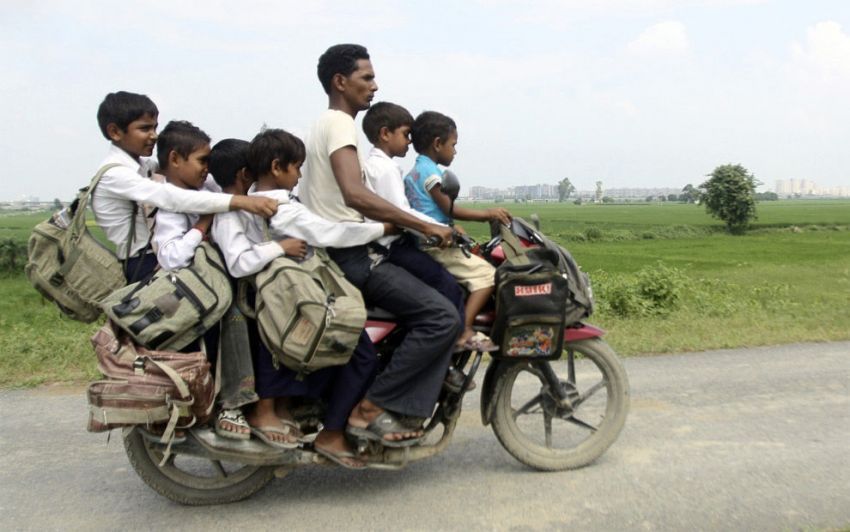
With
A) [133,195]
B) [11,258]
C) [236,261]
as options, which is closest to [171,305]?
[236,261]

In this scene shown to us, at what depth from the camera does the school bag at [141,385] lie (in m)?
3.04

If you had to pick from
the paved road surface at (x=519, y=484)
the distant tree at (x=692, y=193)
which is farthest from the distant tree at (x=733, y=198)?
the paved road surface at (x=519, y=484)

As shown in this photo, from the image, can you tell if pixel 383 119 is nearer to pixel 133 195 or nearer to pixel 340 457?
pixel 133 195

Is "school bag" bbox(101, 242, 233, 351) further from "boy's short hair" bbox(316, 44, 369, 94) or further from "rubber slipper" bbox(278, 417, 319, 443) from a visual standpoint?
"boy's short hair" bbox(316, 44, 369, 94)

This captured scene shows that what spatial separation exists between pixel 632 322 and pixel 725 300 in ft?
9.67

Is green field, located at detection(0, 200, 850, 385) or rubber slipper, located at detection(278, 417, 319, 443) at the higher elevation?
rubber slipper, located at detection(278, 417, 319, 443)

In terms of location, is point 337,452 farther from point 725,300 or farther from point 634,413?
point 725,300

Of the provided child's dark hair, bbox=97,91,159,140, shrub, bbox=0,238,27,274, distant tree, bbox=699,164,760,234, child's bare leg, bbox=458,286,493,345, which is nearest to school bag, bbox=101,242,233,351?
child's dark hair, bbox=97,91,159,140

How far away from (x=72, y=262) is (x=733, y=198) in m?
42.1

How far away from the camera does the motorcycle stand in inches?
134

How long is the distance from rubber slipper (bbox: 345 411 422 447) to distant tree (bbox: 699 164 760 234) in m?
40.8

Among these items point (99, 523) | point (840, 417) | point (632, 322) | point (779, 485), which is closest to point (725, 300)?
point (632, 322)

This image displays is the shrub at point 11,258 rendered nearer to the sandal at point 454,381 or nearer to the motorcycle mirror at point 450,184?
the sandal at point 454,381

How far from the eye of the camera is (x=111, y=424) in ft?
10.0
